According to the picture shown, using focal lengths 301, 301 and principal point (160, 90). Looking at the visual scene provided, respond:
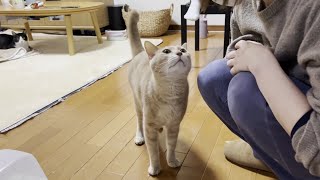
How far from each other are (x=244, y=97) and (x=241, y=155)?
0.44 m

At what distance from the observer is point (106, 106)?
161cm

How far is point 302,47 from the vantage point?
524mm

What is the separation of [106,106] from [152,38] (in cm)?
183

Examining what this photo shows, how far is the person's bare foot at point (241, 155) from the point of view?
1037 mm

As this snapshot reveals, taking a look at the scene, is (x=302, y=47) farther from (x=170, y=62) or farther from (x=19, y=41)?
(x=19, y=41)

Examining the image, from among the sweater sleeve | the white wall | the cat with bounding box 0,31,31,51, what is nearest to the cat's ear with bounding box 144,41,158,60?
the sweater sleeve

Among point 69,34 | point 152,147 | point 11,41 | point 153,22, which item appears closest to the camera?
point 152,147

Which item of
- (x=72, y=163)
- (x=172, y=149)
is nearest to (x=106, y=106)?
(x=72, y=163)

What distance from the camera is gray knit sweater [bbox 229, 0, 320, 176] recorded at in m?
0.50

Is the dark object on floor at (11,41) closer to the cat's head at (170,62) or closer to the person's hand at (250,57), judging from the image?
the cat's head at (170,62)

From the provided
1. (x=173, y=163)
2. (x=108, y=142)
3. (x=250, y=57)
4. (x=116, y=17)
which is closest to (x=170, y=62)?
(x=250, y=57)

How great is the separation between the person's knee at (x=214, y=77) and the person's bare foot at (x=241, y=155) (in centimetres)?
28

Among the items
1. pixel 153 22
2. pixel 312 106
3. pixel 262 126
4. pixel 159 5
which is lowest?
pixel 153 22

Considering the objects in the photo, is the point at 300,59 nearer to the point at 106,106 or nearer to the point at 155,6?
the point at 106,106
